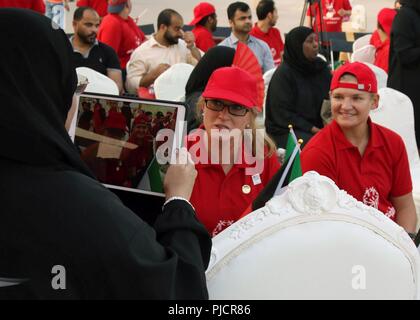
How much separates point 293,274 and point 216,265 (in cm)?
19

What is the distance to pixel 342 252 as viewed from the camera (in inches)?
72.0

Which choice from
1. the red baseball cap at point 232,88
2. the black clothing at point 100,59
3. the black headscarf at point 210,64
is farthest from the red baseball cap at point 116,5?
the red baseball cap at point 232,88

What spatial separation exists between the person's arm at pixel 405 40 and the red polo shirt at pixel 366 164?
106 inches

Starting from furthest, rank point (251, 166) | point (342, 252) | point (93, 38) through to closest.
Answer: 1. point (93, 38)
2. point (251, 166)
3. point (342, 252)

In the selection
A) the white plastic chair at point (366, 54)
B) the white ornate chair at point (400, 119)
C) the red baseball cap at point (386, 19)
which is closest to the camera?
the white ornate chair at point (400, 119)

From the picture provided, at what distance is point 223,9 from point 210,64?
43.9 feet

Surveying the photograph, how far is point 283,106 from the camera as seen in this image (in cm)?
559

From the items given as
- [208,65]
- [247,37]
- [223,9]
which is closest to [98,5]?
[247,37]

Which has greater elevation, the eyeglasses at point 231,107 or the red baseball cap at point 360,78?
the red baseball cap at point 360,78

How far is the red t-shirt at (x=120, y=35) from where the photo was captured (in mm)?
7688

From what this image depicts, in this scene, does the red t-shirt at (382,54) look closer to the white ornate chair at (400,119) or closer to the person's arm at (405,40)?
the person's arm at (405,40)

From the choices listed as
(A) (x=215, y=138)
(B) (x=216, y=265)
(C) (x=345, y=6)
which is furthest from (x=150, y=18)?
(B) (x=216, y=265)

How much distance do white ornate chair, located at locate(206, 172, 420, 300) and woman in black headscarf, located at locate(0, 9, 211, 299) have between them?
36cm
